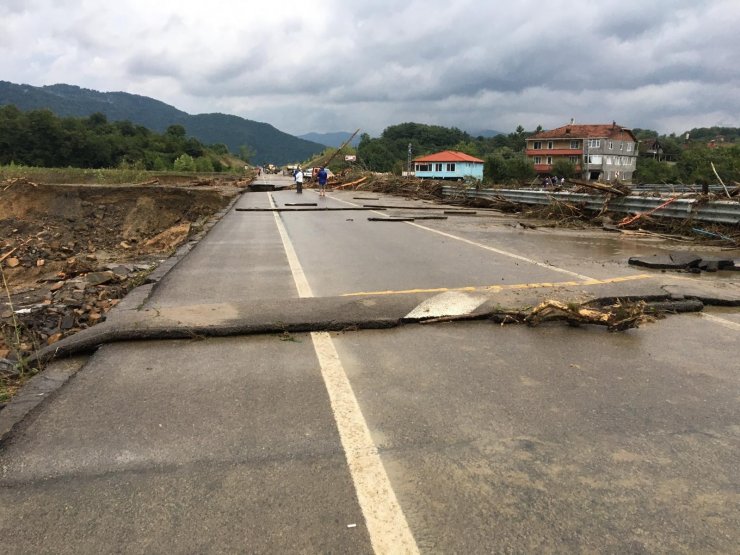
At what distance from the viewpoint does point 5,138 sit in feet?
263

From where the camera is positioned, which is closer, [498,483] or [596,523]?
[596,523]

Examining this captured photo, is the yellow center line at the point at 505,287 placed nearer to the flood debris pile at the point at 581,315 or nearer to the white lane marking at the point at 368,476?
the flood debris pile at the point at 581,315

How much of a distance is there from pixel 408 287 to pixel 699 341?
10.8 ft

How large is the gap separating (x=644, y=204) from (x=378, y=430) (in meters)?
14.5

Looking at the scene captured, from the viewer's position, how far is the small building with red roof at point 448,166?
10231cm

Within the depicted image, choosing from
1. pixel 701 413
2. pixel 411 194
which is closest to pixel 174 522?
pixel 701 413

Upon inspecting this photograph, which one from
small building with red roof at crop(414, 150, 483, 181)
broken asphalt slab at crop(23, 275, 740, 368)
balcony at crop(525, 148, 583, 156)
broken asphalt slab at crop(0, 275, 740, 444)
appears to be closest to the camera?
broken asphalt slab at crop(0, 275, 740, 444)

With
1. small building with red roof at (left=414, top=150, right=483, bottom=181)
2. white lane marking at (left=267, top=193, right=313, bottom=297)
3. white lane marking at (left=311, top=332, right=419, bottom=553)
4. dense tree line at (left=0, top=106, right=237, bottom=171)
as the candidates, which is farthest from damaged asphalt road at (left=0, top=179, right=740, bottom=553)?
small building with red roof at (left=414, top=150, right=483, bottom=181)

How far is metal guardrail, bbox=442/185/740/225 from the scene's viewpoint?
12422mm

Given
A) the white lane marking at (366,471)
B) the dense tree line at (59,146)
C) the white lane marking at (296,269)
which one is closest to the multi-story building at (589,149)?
the dense tree line at (59,146)

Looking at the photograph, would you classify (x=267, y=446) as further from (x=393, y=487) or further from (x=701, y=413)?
(x=701, y=413)

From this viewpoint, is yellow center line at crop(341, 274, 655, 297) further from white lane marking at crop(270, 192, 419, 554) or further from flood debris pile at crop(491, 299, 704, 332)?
white lane marking at crop(270, 192, 419, 554)

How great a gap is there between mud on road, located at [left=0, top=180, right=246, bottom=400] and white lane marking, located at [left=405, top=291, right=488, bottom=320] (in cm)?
366

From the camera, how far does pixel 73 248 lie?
1873cm
